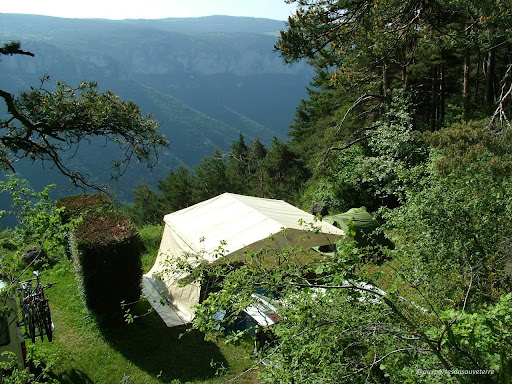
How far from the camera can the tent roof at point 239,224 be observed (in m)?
8.05

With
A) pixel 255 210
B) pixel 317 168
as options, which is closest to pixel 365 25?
pixel 255 210

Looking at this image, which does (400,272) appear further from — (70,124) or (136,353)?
(136,353)

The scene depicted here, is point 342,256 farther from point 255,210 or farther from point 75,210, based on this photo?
point 75,210

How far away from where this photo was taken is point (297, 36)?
7.04 meters

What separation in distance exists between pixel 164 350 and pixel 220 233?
7.79 feet

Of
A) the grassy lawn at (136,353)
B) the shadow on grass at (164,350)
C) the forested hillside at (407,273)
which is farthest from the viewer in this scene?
the shadow on grass at (164,350)

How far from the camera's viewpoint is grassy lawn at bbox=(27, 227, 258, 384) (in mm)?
6520

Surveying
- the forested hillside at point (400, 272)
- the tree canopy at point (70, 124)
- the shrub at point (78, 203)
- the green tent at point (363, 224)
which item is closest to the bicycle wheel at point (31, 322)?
the tree canopy at point (70, 124)

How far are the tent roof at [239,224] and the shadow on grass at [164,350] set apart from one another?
5.12 ft

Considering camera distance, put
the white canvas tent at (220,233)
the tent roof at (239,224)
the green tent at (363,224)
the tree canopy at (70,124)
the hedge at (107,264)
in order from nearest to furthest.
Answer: the tree canopy at (70,124) → the hedge at (107,264) → the white canvas tent at (220,233) → the tent roof at (239,224) → the green tent at (363,224)

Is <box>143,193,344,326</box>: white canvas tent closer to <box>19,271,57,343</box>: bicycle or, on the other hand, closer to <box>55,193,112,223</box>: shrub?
<box>55,193,112,223</box>: shrub

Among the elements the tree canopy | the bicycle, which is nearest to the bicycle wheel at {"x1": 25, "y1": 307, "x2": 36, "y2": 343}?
the bicycle

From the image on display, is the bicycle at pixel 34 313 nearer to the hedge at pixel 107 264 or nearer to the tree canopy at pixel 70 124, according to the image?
the hedge at pixel 107 264

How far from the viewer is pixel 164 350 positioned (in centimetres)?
727
